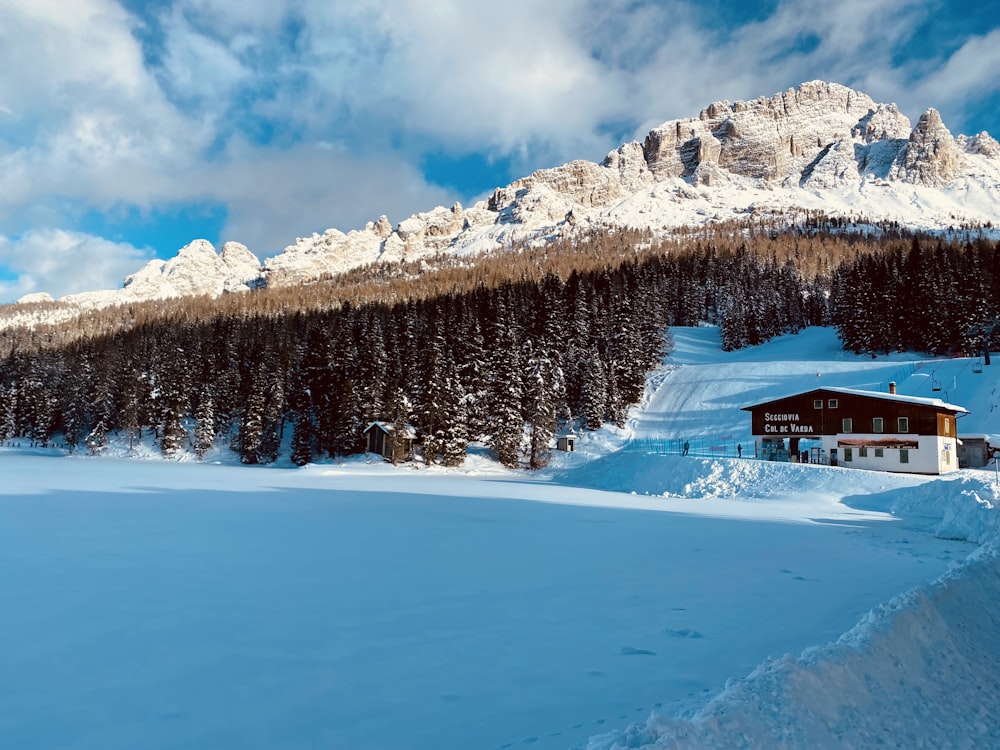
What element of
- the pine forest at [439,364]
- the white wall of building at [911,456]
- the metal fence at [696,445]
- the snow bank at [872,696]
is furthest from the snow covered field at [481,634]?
the pine forest at [439,364]

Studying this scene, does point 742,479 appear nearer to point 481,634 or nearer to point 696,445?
point 696,445

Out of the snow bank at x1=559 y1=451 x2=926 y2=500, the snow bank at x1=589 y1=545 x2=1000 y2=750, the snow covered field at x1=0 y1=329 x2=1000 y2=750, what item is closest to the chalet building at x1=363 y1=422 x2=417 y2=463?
the snow bank at x1=559 y1=451 x2=926 y2=500

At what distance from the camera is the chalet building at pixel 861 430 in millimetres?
39969

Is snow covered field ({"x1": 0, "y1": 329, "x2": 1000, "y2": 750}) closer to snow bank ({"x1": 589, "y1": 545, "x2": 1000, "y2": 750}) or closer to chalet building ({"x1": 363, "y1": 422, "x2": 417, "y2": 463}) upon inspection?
snow bank ({"x1": 589, "y1": 545, "x2": 1000, "y2": 750})

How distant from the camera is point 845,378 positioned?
2537 inches

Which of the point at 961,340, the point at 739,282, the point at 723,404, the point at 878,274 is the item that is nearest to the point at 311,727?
the point at 723,404

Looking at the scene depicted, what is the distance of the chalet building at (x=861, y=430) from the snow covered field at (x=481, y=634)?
76.4ft

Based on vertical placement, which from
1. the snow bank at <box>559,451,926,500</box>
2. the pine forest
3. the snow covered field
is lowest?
the snow bank at <box>559,451,926,500</box>

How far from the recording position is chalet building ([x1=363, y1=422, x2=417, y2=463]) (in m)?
55.8

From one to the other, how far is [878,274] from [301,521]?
Answer: 272 feet

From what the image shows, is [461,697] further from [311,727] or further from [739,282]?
[739,282]

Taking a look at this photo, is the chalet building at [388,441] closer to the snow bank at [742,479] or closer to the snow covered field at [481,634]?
the snow bank at [742,479]

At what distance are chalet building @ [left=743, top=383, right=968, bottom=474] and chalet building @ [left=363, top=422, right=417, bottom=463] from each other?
95.5ft

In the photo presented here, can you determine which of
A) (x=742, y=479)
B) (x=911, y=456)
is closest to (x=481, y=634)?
(x=742, y=479)
